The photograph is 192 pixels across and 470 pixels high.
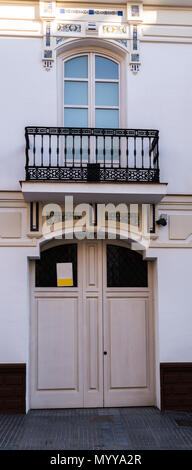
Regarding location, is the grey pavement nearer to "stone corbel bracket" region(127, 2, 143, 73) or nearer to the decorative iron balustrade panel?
the decorative iron balustrade panel

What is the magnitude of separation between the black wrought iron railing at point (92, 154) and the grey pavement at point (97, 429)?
11.6 feet

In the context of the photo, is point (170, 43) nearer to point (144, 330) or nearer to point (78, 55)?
point (78, 55)

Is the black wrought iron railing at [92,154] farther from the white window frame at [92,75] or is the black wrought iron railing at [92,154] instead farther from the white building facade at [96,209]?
→ the white window frame at [92,75]

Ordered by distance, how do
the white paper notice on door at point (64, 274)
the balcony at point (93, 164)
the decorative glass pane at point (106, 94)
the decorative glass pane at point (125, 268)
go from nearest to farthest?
the balcony at point (93, 164), the white paper notice on door at point (64, 274), the decorative glass pane at point (125, 268), the decorative glass pane at point (106, 94)

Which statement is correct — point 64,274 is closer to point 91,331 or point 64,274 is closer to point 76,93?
point 91,331

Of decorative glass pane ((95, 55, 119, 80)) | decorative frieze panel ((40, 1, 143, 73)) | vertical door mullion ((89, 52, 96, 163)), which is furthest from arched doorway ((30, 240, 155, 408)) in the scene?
decorative frieze panel ((40, 1, 143, 73))

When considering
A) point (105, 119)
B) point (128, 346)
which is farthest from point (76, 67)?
point (128, 346)

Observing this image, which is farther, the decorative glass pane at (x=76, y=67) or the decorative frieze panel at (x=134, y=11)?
the decorative glass pane at (x=76, y=67)

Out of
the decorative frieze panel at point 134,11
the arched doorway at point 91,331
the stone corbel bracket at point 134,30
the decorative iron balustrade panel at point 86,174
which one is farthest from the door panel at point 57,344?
the decorative frieze panel at point 134,11

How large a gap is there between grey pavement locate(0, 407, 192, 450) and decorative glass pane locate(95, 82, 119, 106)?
495 cm

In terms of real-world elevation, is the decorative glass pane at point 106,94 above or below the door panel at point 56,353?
above

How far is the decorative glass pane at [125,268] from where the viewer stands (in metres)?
8.40

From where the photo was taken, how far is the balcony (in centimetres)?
758
